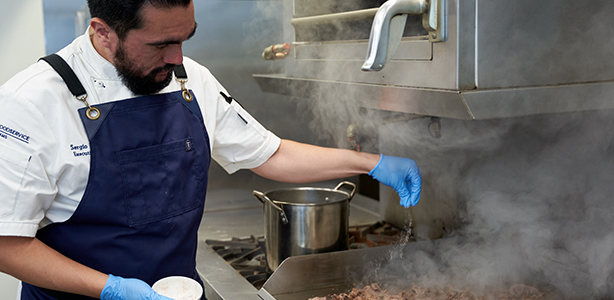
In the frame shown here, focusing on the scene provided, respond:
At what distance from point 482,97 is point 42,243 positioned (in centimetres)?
106

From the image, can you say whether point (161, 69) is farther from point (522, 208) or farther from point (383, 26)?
point (522, 208)

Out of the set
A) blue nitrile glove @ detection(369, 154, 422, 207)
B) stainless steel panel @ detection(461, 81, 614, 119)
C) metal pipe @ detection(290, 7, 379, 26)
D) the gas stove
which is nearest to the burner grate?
the gas stove

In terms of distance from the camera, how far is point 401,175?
5.48ft

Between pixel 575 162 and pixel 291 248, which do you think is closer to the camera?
pixel 575 162

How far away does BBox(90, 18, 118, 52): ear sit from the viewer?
1259mm

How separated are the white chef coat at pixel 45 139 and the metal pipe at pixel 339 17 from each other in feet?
1.93

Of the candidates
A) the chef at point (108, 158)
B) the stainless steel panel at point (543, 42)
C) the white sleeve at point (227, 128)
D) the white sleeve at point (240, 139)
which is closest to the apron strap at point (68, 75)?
the chef at point (108, 158)

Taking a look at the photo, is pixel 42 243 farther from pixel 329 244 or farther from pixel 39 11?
pixel 39 11

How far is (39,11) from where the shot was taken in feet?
6.89

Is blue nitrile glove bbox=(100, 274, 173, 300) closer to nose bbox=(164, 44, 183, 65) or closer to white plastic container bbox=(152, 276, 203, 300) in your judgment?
white plastic container bbox=(152, 276, 203, 300)

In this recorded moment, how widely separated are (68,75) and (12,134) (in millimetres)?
211

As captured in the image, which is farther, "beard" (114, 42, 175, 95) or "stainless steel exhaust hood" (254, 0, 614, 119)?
"beard" (114, 42, 175, 95)

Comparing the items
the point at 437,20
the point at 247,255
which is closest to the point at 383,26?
the point at 437,20

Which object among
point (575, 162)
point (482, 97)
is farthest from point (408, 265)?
point (482, 97)
